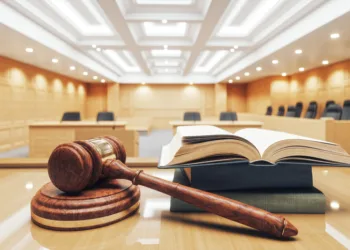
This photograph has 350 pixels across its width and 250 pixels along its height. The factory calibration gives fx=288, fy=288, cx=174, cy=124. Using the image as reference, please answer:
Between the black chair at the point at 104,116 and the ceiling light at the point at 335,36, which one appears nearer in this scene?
the ceiling light at the point at 335,36

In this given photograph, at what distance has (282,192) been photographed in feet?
2.04

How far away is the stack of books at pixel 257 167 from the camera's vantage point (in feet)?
1.94

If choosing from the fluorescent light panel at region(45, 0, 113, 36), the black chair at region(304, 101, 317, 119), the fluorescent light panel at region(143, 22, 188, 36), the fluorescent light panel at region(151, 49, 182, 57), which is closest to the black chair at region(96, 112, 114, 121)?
the fluorescent light panel at region(45, 0, 113, 36)

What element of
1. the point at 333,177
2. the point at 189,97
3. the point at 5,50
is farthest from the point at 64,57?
the point at 189,97

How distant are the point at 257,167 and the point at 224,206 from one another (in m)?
0.15

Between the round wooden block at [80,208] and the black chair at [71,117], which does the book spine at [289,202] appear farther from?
the black chair at [71,117]

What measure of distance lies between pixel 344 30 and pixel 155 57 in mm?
7627

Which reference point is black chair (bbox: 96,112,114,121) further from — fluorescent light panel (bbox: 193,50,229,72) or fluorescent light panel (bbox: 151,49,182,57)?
fluorescent light panel (bbox: 193,50,229,72)

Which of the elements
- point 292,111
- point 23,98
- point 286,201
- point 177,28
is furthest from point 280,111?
point 286,201

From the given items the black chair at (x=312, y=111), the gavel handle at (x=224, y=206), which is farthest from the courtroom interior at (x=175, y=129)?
the black chair at (x=312, y=111)

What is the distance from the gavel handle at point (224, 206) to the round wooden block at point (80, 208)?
5 cm

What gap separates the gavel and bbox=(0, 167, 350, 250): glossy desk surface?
0.03 metres

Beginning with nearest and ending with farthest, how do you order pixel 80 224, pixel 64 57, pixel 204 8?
pixel 80 224, pixel 204 8, pixel 64 57

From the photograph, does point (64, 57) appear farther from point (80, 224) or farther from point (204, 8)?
point (80, 224)
